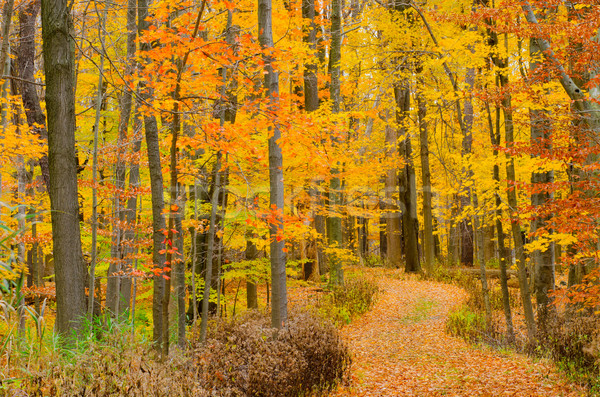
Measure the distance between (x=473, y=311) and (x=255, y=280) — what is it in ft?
18.8

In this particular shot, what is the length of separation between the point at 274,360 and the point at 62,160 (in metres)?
3.67

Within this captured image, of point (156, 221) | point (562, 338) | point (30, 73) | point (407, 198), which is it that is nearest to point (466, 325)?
point (562, 338)

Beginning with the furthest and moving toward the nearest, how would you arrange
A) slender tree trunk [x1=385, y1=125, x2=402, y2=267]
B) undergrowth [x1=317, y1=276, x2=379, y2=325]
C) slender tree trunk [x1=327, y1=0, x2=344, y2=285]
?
1. slender tree trunk [x1=385, y1=125, x2=402, y2=267]
2. slender tree trunk [x1=327, y1=0, x2=344, y2=285]
3. undergrowth [x1=317, y1=276, x2=379, y2=325]

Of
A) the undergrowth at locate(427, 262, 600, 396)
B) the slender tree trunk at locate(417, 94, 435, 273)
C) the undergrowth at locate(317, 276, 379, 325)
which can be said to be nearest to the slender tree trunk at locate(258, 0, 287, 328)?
the undergrowth at locate(317, 276, 379, 325)

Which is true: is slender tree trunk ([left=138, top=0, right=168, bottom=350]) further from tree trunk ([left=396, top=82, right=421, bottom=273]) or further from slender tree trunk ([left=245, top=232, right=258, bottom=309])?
tree trunk ([left=396, top=82, right=421, bottom=273])

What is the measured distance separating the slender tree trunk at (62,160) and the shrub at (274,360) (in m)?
1.87

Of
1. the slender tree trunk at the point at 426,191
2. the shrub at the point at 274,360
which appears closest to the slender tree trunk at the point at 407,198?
the slender tree trunk at the point at 426,191

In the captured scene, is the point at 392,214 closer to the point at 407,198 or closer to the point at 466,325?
the point at 407,198

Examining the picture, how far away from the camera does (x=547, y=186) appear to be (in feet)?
18.4

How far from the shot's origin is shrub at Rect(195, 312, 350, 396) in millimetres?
4852

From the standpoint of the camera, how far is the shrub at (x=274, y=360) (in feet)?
15.9

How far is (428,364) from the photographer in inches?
293

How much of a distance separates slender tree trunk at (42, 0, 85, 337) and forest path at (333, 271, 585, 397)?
3.91m

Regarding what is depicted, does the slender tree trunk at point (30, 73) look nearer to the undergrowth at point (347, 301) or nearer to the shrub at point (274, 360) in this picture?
the shrub at point (274, 360)
